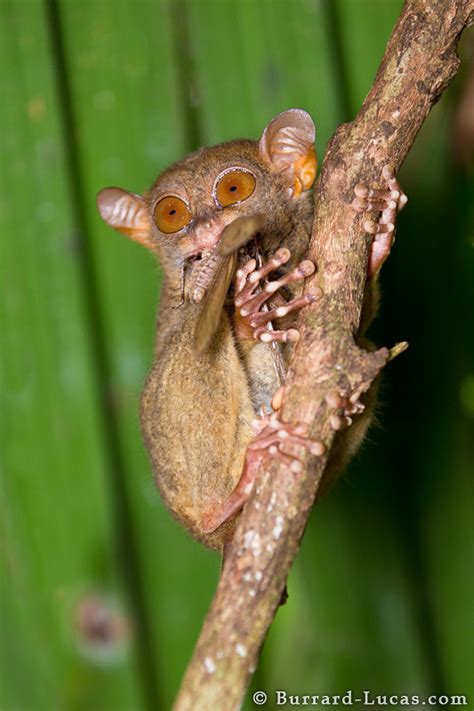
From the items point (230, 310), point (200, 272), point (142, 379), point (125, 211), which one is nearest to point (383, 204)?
point (230, 310)

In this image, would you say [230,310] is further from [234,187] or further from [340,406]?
[340,406]

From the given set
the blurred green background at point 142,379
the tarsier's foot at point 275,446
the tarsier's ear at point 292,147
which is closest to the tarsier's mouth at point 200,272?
the tarsier's ear at point 292,147

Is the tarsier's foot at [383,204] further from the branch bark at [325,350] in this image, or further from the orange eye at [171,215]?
the orange eye at [171,215]

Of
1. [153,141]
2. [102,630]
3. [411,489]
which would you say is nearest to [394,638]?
[411,489]

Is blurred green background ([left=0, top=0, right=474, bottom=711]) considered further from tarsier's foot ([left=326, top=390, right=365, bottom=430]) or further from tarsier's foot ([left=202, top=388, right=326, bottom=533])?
tarsier's foot ([left=326, top=390, right=365, bottom=430])

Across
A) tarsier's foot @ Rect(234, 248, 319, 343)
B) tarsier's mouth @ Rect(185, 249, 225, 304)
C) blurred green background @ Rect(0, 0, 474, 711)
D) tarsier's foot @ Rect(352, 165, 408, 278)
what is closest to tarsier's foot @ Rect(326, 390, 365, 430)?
tarsier's foot @ Rect(234, 248, 319, 343)

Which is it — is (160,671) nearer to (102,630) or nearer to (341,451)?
(102,630)
